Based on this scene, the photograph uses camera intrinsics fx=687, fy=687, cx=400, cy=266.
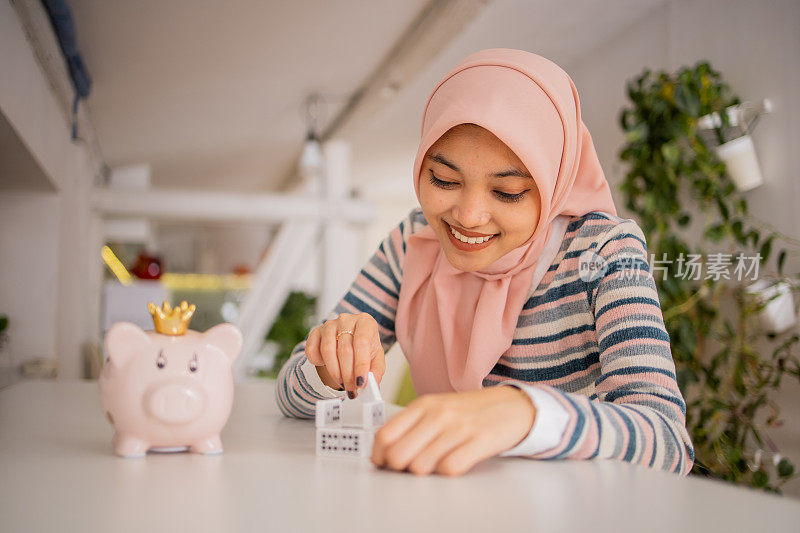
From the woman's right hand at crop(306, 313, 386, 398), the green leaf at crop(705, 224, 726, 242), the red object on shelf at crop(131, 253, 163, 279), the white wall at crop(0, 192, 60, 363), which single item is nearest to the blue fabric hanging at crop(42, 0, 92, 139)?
the white wall at crop(0, 192, 60, 363)

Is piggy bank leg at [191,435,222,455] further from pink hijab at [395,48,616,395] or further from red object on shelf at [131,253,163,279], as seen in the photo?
red object on shelf at [131,253,163,279]

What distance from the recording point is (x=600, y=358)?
90cm

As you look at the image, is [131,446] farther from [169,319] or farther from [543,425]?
[543,425]

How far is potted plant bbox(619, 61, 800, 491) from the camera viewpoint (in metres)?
2.32

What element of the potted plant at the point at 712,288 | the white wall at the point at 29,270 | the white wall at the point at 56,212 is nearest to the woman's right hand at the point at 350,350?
the white wall at the point at 56,212

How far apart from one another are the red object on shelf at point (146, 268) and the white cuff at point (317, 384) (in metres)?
4.62

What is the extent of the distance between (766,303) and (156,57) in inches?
102

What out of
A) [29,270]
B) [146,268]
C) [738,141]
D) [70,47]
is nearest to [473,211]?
[738,141]

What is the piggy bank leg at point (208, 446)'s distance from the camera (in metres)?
0.66

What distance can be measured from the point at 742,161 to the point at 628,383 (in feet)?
6.39

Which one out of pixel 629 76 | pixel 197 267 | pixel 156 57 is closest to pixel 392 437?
pixel 156 57

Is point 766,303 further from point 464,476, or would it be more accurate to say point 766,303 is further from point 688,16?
point 464,476

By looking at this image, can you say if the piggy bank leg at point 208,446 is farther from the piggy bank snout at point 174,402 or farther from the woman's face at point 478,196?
the woman's face at point 478,196

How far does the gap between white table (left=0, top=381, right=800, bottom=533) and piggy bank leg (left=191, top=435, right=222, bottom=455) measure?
10mm
